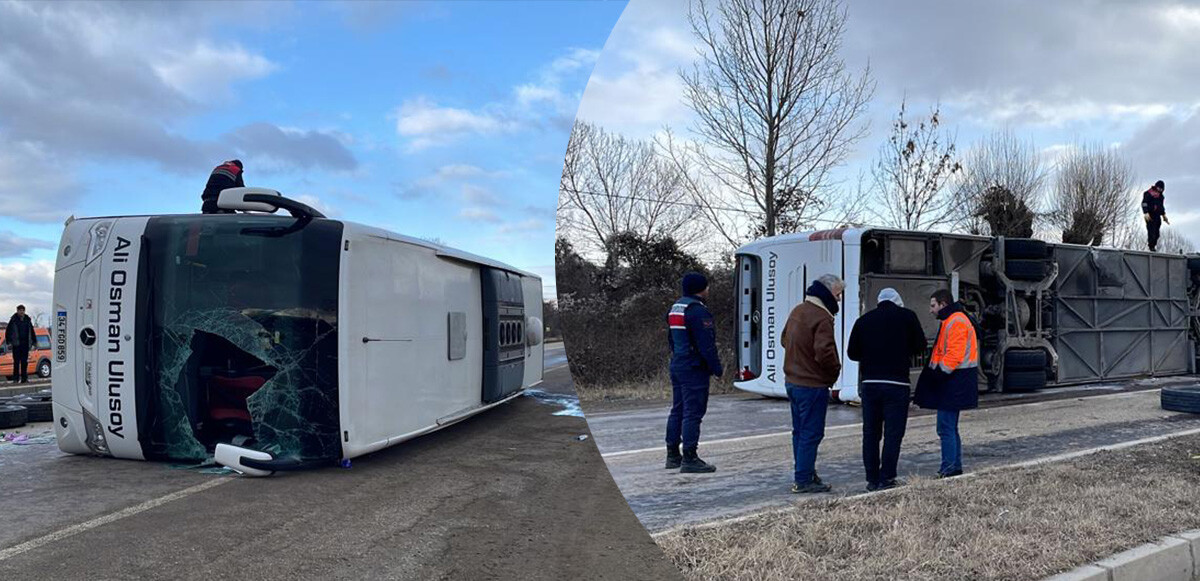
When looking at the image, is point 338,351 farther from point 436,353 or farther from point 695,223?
point 695,223

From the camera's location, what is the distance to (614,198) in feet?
3.81

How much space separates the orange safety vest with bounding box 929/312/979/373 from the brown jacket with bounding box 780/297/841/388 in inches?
14.8

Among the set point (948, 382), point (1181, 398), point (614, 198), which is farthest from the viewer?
point (1181, 398)

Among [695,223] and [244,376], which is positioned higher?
[695,223]

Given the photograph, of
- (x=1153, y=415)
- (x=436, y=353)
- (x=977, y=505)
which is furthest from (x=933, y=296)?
(x=436, y=353)

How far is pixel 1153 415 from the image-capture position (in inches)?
67.5

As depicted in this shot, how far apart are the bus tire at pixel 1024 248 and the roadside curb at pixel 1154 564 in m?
0.82

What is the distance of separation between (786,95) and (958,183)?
0.45 metres

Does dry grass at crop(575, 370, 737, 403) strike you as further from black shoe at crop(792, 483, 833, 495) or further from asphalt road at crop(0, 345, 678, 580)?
black shoe at crop(792, 483, 833, 495)

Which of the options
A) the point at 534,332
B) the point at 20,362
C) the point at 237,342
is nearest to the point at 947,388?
the point at 534,332

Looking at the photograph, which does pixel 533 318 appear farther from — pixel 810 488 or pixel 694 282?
pixel 810 488

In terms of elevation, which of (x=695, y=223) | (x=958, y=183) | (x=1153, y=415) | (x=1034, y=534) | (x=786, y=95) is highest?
(x=786, y=95)

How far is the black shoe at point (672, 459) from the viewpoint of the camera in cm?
125

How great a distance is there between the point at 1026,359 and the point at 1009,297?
0.21m
